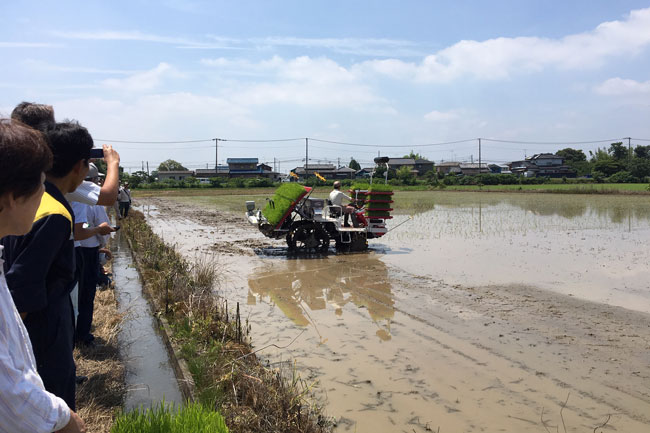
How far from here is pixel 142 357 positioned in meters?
4.69

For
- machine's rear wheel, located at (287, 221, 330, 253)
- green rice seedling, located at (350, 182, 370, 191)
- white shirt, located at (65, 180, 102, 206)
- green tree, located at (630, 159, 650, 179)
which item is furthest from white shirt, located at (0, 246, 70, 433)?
green tree, located at (630, 159, 650, 179)

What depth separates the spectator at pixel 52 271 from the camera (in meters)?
2.04

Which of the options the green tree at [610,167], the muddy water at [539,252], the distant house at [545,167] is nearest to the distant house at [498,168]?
the distant house at [545,167]

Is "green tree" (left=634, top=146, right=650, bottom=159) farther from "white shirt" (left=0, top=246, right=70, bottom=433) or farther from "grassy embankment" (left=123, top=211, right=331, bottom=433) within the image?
"white shirt" (left=0, top=246, right=70, bottom=433)

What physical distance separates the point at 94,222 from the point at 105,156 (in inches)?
94.9

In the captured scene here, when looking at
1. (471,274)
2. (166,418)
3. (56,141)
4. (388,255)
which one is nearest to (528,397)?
(166,418)

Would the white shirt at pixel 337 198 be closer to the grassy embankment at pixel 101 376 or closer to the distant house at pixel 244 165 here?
the grassy embankment at pixel 101 376

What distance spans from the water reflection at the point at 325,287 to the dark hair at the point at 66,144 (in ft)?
13.3

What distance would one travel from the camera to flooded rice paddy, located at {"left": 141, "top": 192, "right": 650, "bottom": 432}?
13.0 ft

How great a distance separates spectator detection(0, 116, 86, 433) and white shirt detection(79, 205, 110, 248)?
3712 mm

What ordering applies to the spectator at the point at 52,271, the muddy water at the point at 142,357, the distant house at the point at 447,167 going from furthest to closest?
1. the distant house at the point at 447,167
2. the muddy water at the point at 142,357
3. the spectator at the point at 52,271

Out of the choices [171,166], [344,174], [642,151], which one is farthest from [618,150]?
[171,166]

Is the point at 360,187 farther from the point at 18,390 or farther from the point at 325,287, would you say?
the point at 18,390

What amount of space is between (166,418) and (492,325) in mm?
4538
